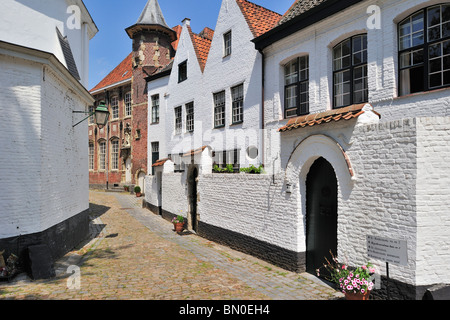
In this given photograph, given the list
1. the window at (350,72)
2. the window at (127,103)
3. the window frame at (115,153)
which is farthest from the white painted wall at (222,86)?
the window frame at (115,153)

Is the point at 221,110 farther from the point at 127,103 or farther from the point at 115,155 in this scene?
A: the point at 115,155

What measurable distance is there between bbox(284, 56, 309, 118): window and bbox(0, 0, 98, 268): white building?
740 centimetres

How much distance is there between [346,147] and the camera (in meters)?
6.07

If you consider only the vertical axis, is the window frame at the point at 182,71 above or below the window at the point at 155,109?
above

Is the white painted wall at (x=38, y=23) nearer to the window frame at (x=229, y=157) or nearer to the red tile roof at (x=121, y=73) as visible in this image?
the window frame at (x=229, y=157)

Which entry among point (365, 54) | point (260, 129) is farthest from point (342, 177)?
point (260, 129)

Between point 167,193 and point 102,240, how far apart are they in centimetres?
513

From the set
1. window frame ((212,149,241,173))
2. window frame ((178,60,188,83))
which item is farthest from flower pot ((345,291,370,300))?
window frame ((178,60,188,83))

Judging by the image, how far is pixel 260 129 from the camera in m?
12.2

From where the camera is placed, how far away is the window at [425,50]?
699cm

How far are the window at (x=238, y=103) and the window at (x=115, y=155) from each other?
19.9 metres

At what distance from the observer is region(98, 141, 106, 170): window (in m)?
31.8

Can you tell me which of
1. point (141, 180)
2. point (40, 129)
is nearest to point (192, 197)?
point (40, 129)

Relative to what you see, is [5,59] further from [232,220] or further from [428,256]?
[428,256]
